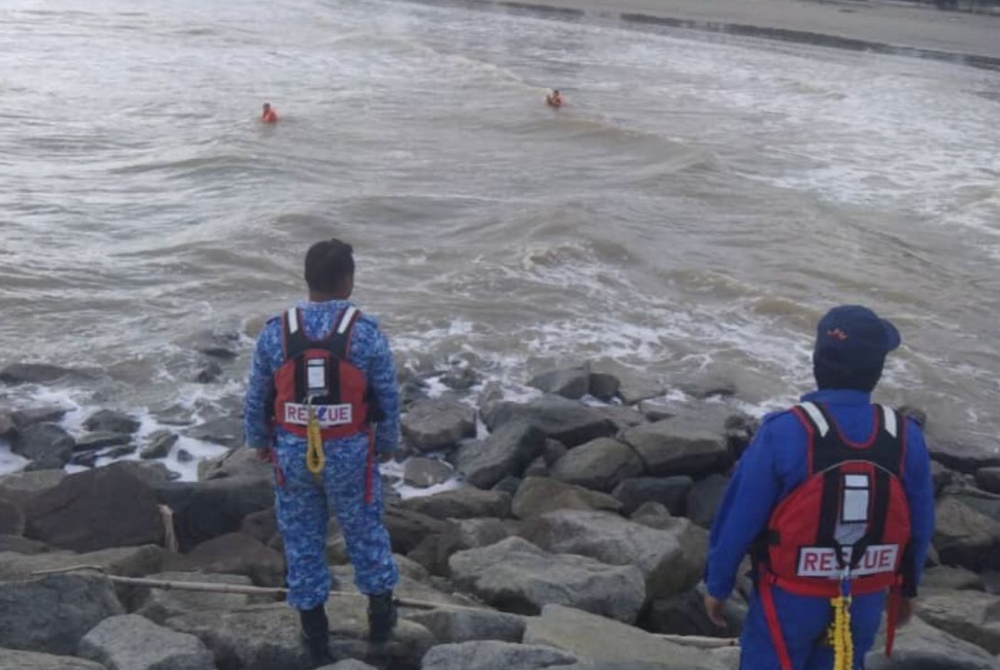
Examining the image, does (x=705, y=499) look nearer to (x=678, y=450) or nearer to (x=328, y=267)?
(x=678, y=450)

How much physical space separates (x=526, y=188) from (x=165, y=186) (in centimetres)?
539

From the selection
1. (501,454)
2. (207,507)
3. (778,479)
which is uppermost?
(778,479)

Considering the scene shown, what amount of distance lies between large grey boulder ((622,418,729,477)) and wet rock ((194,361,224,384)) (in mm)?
3793

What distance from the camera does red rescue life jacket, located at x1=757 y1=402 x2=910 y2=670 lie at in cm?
392

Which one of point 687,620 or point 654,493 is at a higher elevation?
point 687,620

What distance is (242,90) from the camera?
29562mm

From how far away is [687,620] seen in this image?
6.89 meters

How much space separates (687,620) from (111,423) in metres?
5.18

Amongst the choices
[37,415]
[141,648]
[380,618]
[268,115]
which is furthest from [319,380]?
[268,115]

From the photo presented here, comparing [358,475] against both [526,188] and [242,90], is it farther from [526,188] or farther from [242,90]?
[242,90]

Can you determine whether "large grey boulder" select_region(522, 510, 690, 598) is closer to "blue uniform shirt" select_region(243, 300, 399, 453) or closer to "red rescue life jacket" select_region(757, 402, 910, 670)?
"blue uniform shirt" select_region(243, 300, 399, 453)

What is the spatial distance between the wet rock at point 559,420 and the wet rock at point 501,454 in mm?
123

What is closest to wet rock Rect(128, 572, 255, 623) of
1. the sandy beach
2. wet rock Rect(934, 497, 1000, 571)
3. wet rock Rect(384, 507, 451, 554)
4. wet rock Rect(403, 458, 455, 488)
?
wet rock Rect(384, 507, 451, 554)

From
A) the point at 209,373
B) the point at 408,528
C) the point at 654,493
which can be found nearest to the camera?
the point at 408,528
